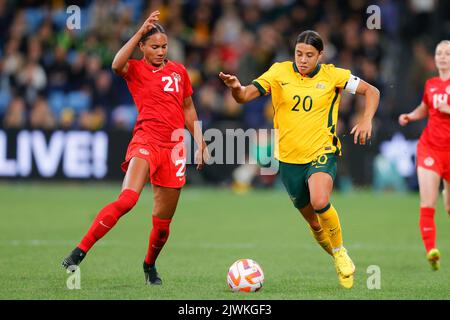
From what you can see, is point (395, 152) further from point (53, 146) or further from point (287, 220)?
point (53, 146)

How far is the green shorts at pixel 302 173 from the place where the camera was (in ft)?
28.9

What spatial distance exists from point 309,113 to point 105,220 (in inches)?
85.4

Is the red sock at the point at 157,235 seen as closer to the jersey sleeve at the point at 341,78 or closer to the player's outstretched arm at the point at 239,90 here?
the player's outstretched arm at the point at 239,90

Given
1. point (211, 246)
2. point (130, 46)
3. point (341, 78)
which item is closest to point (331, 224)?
point (341, 78)

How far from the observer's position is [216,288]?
8.52 metres

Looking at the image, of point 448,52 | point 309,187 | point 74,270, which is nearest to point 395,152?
point 448,52

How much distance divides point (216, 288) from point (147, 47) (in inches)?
91.6

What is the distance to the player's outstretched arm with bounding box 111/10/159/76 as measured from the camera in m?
8.37

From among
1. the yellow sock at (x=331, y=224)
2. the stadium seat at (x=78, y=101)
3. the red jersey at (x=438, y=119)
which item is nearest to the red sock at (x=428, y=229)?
the red jersey at (x=438, y=119)

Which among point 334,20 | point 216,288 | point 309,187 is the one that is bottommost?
point 216,288

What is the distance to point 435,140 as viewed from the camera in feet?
33.4

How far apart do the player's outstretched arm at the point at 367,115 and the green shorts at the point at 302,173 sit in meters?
0.33

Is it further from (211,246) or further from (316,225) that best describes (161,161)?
(211,246)

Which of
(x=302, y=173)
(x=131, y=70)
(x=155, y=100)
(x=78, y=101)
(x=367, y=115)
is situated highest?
(x=78, y=101)
